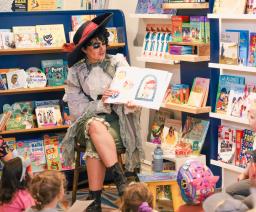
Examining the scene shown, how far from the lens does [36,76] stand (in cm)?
544

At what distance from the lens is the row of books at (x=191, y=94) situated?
5.04 m

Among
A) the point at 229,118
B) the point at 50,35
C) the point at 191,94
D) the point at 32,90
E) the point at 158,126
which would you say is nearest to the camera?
the point at 229,118

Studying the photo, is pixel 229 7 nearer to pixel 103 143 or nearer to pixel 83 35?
pixel 83 35

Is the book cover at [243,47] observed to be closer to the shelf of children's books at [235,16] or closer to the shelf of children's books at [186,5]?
the shelf of children's books at [235,16]

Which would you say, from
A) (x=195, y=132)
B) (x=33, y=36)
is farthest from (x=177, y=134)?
(x=33, y=36)

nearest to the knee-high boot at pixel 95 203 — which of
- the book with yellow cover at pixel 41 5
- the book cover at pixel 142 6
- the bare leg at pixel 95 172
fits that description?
the bare leg at pixel 95 172

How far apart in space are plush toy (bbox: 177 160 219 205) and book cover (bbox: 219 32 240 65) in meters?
1.63

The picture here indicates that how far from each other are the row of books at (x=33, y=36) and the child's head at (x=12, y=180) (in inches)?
77.6

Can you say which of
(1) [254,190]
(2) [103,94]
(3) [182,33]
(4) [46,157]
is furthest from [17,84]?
(1) [254,190]

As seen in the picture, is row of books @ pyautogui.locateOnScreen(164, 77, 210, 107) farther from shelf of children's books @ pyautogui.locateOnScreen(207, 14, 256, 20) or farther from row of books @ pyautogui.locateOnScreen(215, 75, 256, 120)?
shelf of children's books @ pyautogui.locateOnScreen(207, 14, 256, 20)

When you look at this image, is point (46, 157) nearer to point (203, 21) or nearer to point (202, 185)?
point (203, 21)

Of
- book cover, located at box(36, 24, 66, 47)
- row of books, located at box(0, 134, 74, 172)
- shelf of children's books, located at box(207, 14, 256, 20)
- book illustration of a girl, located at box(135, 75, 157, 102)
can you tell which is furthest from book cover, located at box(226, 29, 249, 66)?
row of books, located at box(0, 134, 74, 172)

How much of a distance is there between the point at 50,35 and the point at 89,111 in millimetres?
1098

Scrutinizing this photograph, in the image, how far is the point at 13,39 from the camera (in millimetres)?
5375
